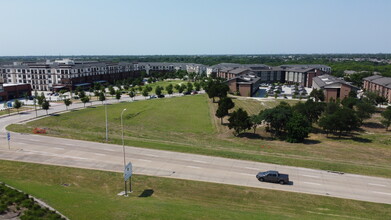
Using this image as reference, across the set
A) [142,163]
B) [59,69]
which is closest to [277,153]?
[142,163]

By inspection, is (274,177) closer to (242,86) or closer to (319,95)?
(319,95)

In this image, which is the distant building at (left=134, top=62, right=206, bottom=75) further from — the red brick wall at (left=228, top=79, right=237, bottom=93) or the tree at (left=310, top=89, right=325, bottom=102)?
the tree at (left=310, top=89, right=325, bottom=102)

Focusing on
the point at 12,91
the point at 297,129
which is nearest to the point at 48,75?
the point at 12,91

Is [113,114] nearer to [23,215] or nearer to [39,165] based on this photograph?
[39,165]

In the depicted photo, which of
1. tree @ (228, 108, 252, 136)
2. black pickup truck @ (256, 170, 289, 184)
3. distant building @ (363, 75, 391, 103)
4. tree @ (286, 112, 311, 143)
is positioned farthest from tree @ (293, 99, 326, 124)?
distant building @ (363, 75, 391, 103)

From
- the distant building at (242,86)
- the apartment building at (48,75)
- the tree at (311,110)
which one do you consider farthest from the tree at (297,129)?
the apartment building at (48,75)

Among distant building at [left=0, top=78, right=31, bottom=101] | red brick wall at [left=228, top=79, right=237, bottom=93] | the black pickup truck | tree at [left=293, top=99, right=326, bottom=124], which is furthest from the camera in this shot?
red brick wall at [left=228, top=79, right=237, bottom=93]
